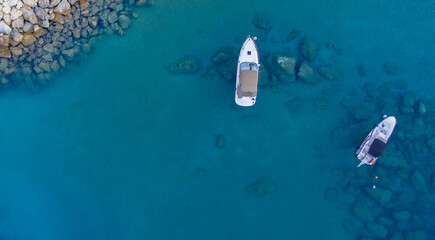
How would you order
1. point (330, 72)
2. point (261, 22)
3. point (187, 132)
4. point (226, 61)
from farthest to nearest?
point (187, 132), point (261, 22), point (330, 72), point (226, 61)

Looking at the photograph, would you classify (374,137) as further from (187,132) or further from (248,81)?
(187,132)

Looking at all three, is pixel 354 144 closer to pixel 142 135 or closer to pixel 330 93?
pixel 330 93

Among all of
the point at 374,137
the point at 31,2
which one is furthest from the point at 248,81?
the point at 31,2

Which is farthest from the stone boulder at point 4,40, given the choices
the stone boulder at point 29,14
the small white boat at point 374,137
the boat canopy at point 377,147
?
the boat canopy at point 377,147

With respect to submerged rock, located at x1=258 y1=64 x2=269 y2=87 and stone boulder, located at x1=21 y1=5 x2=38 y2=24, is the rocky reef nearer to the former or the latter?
submerged rock, located at x1=258 y1=64 x2=269 y2=87

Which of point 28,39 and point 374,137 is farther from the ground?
point 28,39

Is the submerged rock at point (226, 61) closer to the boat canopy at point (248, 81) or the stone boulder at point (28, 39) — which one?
the boat canopy at point (248, 81)

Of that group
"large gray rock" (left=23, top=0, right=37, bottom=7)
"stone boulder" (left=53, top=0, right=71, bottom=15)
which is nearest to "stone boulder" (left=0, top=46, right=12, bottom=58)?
"large gray rock" (left=23, top=0, right=37, bottom=7)

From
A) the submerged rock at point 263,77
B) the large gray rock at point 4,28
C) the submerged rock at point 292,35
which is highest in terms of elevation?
the submerged rock at point 292,35
